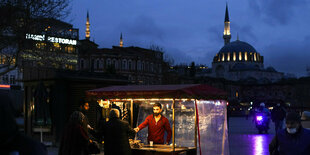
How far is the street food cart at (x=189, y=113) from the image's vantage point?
357 inches

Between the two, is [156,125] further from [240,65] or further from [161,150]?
[240,65]

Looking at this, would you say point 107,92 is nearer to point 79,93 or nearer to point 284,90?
point 79,93

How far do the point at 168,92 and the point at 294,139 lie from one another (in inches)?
152

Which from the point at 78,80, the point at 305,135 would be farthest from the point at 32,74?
the point at 305,135

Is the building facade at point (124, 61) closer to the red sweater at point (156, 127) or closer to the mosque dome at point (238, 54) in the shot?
the red sweater at point (156, 127)

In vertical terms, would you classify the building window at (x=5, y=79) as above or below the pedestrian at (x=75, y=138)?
above

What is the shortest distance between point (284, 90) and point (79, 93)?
105487 mm

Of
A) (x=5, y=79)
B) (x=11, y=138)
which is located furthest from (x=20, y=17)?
(x=5, y=79)

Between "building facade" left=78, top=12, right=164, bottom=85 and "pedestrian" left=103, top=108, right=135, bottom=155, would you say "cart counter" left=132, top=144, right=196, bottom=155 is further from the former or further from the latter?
"building facade" left=78, top=12, right=164, bottom=85

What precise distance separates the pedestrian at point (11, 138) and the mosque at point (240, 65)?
145 meters

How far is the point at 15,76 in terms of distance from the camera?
62812 millimetres

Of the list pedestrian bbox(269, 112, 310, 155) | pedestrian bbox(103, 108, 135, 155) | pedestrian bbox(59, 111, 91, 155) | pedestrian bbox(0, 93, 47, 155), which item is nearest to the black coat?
pedestrian bbox(103, 108, 135, 155)

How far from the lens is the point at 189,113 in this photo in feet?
32.0

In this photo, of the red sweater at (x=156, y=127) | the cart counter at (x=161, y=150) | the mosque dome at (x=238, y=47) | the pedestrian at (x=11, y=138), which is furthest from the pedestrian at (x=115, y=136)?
the mosque dome at (x=238, y=47)
